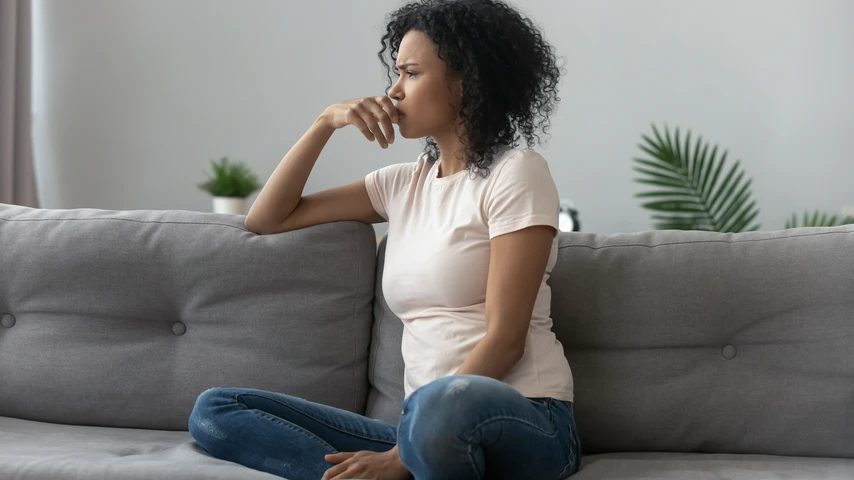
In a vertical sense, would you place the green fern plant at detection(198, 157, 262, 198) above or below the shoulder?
below

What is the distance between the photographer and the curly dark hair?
1455mm

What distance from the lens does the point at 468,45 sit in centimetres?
146

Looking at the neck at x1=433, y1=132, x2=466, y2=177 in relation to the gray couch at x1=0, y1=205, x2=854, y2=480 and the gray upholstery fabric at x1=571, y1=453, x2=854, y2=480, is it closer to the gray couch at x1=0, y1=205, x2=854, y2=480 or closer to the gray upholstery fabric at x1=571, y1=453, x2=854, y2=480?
the gray couch at x1=0, y1=205, x2=854, y2=480

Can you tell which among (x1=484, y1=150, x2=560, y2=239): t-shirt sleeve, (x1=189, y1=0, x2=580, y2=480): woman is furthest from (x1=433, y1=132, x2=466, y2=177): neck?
(x1=484, y1=150, x2=560, y2=239): t-shirt sleeve

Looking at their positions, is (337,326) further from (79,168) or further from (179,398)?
(79,168)

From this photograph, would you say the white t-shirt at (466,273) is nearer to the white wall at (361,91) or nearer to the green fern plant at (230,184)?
the green fern plant at (230,184)

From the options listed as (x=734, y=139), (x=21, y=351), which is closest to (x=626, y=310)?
(x=21, y=351)

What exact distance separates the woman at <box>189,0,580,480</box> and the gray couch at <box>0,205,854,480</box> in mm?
150

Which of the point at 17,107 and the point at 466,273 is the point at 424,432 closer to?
the point at 466,273

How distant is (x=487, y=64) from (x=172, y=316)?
81 cm

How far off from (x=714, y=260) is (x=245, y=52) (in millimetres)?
2816

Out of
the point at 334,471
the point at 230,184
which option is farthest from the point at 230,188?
the point at 334,471

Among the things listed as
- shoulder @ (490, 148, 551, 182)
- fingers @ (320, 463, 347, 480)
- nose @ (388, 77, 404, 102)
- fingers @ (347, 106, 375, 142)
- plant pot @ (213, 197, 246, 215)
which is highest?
nose @ (388, 77, 404, 102)

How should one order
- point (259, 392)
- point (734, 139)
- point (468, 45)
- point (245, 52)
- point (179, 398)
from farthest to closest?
point (245, 52) < point (734, 139) < point (179, 398) < point (468, 45) < point (259, 392)
